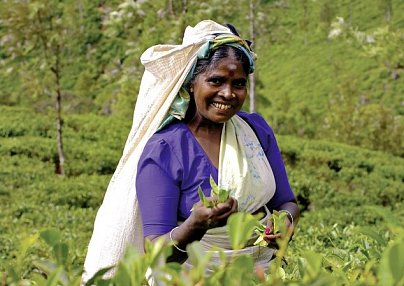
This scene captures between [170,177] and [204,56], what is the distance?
15.1 inches

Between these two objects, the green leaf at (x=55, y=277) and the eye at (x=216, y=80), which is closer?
the green leaf at (x=55, y=277)

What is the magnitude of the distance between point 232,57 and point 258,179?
1.24 ft

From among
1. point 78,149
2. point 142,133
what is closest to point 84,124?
point 78,149

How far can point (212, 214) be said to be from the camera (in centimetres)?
171

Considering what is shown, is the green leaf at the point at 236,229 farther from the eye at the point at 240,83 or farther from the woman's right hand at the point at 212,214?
the eye at the point at 240,83

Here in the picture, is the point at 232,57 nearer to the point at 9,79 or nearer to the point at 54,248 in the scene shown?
the point at 54,248

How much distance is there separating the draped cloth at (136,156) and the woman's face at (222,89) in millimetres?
88

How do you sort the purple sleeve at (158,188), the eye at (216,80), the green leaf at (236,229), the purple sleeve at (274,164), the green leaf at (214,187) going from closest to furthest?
1. the green leaf at (236,229)
2. the green leaf at (214,187)
3. the purple sleeve at (158,188)
4. the eye at (216,80)
5. the purple sleeve at (274,164)

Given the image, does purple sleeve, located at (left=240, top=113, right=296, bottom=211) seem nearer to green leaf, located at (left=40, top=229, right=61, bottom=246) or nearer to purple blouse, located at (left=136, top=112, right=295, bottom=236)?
purple blouse, located at (left=136, top=112, right=295, bottom=236)

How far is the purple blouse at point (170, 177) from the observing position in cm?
198

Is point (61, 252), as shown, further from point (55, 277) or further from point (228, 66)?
point (228, 66)

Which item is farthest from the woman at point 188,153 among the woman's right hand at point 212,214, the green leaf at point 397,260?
the green leaf at point 397,260

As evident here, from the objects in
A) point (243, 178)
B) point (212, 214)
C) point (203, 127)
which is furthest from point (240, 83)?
point (212, 214)

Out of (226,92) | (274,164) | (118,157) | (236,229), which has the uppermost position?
(236,229)
